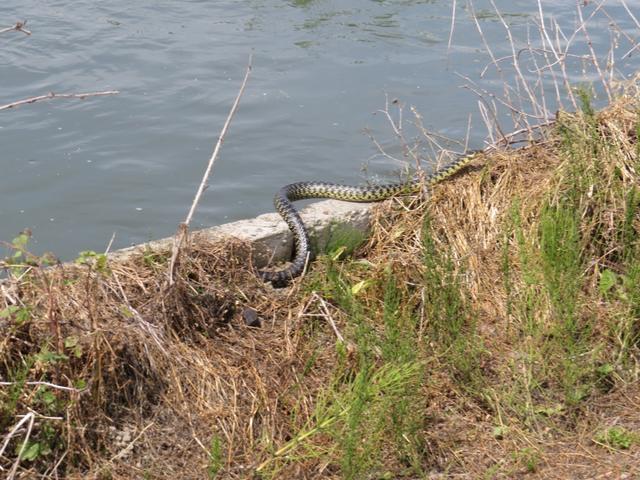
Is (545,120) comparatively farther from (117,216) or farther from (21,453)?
(21,453)

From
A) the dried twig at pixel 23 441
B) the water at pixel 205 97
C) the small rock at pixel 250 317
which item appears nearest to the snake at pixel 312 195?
the small rock at pixel 250 317

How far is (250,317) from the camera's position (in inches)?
250

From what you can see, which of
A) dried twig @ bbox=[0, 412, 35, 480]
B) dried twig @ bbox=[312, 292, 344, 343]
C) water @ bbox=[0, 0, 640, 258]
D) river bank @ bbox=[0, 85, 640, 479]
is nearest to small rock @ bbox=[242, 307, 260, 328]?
river bank @ bbox=[0, 85, 640, 479]

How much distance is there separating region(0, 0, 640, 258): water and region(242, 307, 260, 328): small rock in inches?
131

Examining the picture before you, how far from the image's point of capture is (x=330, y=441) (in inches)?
202

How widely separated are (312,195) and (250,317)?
352cm

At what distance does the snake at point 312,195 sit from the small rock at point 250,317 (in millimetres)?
580

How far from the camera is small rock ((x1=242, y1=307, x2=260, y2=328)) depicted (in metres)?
6.34

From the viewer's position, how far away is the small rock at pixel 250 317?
6336 mm

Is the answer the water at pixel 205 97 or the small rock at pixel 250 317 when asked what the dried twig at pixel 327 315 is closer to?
the small rock at pixel 250 317

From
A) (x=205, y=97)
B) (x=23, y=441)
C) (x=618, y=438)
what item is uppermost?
(x=23, y=441)

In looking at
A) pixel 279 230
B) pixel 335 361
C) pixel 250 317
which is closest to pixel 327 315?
pixel 335 361

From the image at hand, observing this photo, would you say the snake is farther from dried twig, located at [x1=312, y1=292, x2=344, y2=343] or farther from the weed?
the weed

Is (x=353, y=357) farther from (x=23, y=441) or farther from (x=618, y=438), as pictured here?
(x=23, y=441)
